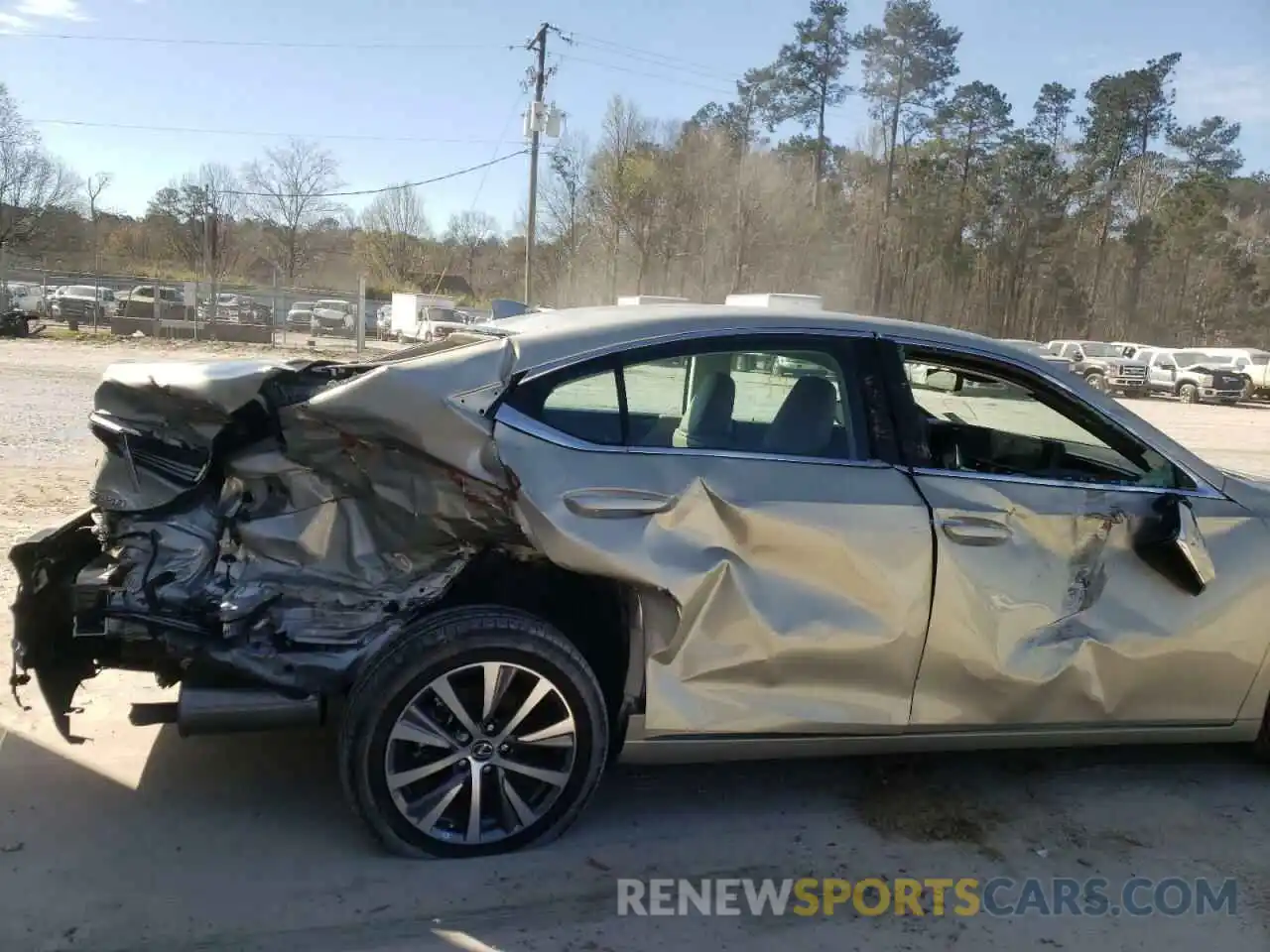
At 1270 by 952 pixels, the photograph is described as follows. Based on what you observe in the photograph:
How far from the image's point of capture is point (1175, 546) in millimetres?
3291

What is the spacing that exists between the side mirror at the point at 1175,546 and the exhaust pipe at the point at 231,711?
9.22 feet

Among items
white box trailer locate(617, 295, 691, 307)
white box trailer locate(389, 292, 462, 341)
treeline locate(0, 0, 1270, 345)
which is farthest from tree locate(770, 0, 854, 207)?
white box trailer locate(617, 295, 691, 307)

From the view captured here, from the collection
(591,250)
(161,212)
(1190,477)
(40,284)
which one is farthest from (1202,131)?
(161,212)

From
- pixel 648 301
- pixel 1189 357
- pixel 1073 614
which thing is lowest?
pixel 1073 614

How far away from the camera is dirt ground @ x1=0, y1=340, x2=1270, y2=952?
2.69 metres

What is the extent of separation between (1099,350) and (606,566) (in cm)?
3946

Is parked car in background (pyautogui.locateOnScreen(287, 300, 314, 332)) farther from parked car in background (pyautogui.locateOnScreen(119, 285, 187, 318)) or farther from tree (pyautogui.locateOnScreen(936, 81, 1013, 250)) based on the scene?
tree (pyautogui.locateOnScreen(936, 81, 1013, 250))

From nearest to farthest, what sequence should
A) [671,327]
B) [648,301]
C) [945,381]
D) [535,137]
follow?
[671,327]
[945,381]
[648,301]
[535,137]

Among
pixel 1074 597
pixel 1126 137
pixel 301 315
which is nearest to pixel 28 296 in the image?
pixel 301 315

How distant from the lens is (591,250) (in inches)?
2034

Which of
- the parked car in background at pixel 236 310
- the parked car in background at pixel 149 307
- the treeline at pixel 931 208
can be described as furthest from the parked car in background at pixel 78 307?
the treeline at pixel 931 208

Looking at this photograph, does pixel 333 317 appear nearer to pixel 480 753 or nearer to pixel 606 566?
pixel 480 753

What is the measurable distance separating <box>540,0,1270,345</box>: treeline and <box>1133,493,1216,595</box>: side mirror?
157ft

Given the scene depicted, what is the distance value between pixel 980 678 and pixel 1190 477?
3.59 feet
